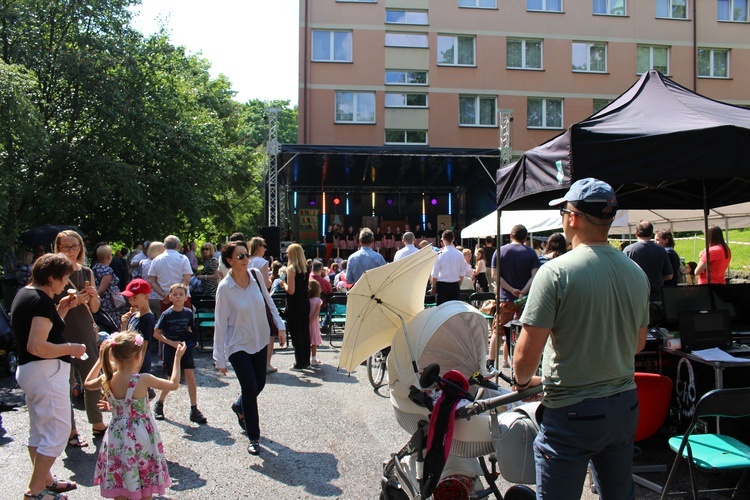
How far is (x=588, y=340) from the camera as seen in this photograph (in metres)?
2.56

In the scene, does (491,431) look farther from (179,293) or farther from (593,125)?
(179,293)

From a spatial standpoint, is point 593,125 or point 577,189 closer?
point 577,189

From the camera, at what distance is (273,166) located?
60.6 feet

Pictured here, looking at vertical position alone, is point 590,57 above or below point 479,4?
below

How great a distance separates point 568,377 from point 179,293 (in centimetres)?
476

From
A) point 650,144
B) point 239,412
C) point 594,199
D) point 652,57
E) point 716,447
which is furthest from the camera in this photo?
point 652,57

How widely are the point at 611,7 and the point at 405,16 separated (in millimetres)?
10215

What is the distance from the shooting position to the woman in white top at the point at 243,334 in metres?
5.17

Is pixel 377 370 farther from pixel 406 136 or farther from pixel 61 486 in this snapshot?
pixel 406 136

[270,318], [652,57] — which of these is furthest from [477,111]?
[270,318]

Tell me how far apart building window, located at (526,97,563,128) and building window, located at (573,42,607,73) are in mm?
2038

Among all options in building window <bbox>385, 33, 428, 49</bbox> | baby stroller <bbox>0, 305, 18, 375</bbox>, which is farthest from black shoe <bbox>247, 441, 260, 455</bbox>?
building window <bbox>385, 33, 428, 49</bbox>

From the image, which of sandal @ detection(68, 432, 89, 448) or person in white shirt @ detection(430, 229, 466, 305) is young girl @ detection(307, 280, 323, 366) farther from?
sandal @ detection(68, 432, 89, 448)

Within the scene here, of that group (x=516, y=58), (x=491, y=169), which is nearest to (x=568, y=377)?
(x=491, y=169)
